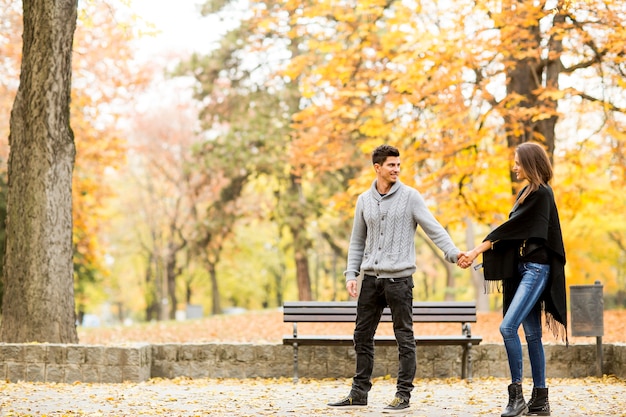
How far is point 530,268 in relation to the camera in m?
6.01

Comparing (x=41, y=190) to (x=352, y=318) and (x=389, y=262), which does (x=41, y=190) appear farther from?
(x=389, y=262)

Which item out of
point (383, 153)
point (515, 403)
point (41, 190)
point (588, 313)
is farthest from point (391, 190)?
point (41, 190)

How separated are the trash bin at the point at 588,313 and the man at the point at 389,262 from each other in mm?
3316

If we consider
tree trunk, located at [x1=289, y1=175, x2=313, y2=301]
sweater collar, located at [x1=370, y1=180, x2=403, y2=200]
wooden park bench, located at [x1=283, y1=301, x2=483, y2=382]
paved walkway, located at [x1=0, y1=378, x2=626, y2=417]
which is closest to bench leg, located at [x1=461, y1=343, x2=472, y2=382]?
wooden park bench, located at [x1=283, y1=301, x2=483, y2=382]

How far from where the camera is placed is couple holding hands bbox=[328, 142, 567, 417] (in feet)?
19.7

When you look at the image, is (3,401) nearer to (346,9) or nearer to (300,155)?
(346,9)

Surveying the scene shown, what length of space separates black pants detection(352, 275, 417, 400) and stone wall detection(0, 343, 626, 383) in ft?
9.82

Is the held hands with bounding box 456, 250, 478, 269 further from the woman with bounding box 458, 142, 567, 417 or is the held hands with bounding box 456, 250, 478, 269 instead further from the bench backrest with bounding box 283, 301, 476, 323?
the bench backrest with bounding box 283, 301, 476, 323

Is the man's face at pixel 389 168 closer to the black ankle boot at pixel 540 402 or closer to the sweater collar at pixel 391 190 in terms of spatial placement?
the sweater collar at pixel 391 190

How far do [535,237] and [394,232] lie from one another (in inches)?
43.9

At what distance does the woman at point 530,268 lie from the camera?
5.98m

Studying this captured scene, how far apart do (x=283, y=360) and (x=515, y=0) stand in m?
6.17

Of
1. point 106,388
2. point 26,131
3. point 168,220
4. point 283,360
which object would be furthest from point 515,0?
point 168,220

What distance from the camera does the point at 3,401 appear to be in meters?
7.22
